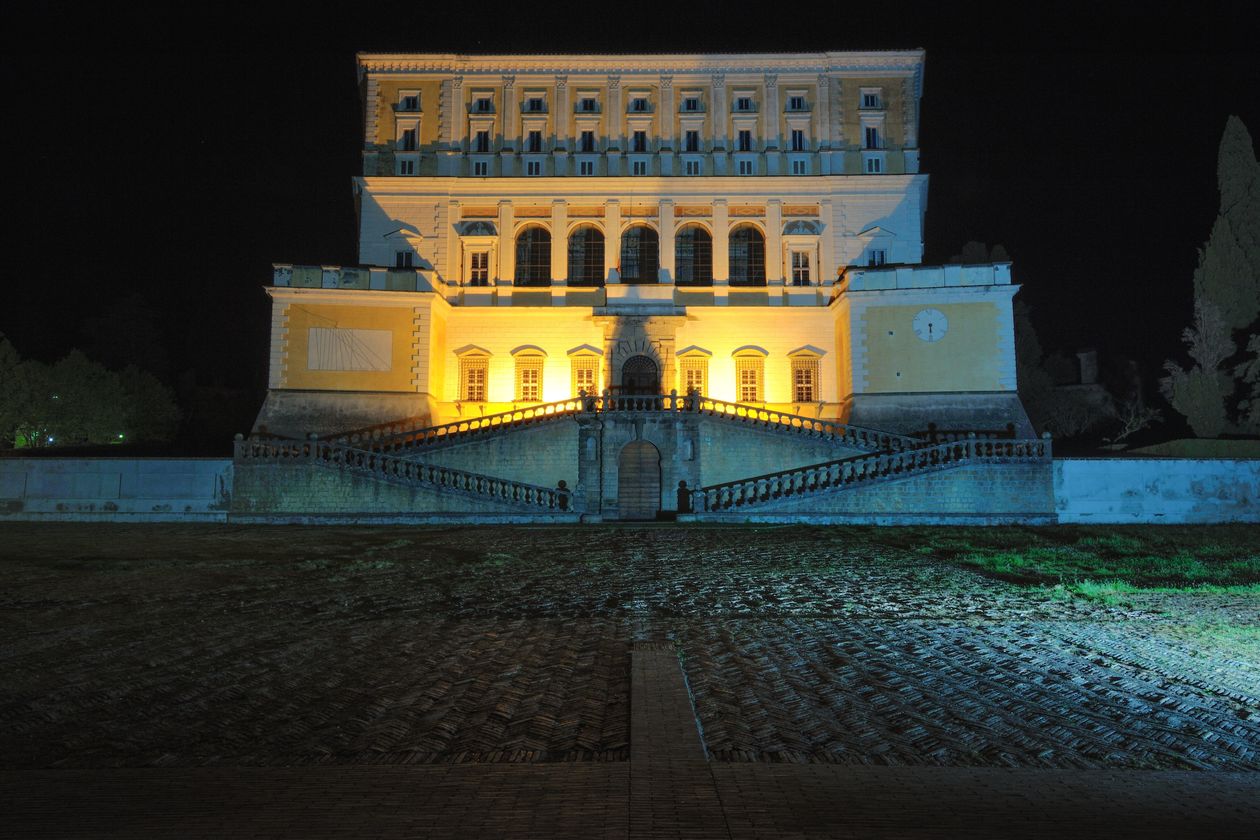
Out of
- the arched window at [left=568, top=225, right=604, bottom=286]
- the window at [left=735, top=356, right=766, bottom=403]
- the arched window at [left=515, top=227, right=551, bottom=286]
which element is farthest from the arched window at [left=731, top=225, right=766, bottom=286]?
the arched window at [left=515, top=227, right=551, bottom=286]

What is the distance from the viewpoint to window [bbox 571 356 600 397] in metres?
38.1

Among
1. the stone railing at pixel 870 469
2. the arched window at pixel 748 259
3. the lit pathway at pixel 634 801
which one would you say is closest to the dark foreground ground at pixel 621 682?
the lit pathway at pixel 634 801

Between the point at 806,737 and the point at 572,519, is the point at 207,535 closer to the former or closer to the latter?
the point at 572,519

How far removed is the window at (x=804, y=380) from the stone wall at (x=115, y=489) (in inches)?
981

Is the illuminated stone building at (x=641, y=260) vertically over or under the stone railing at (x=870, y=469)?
over

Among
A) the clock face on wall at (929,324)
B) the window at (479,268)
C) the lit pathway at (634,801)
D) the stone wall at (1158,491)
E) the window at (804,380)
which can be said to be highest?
the window at (479,268)

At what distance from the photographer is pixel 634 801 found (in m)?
4.83

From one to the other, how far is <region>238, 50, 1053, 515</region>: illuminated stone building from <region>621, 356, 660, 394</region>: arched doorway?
0.36 ft

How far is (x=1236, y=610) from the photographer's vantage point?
11.4 meters

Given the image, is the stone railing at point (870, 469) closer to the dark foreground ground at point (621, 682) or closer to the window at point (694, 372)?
the dark foreground ground at point (621, 682)

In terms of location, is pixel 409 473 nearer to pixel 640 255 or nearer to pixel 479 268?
pixel 479 268

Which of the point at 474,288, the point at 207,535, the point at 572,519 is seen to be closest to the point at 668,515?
the point at 572,519

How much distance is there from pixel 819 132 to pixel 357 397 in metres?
26.6

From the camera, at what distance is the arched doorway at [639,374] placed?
3784cm
